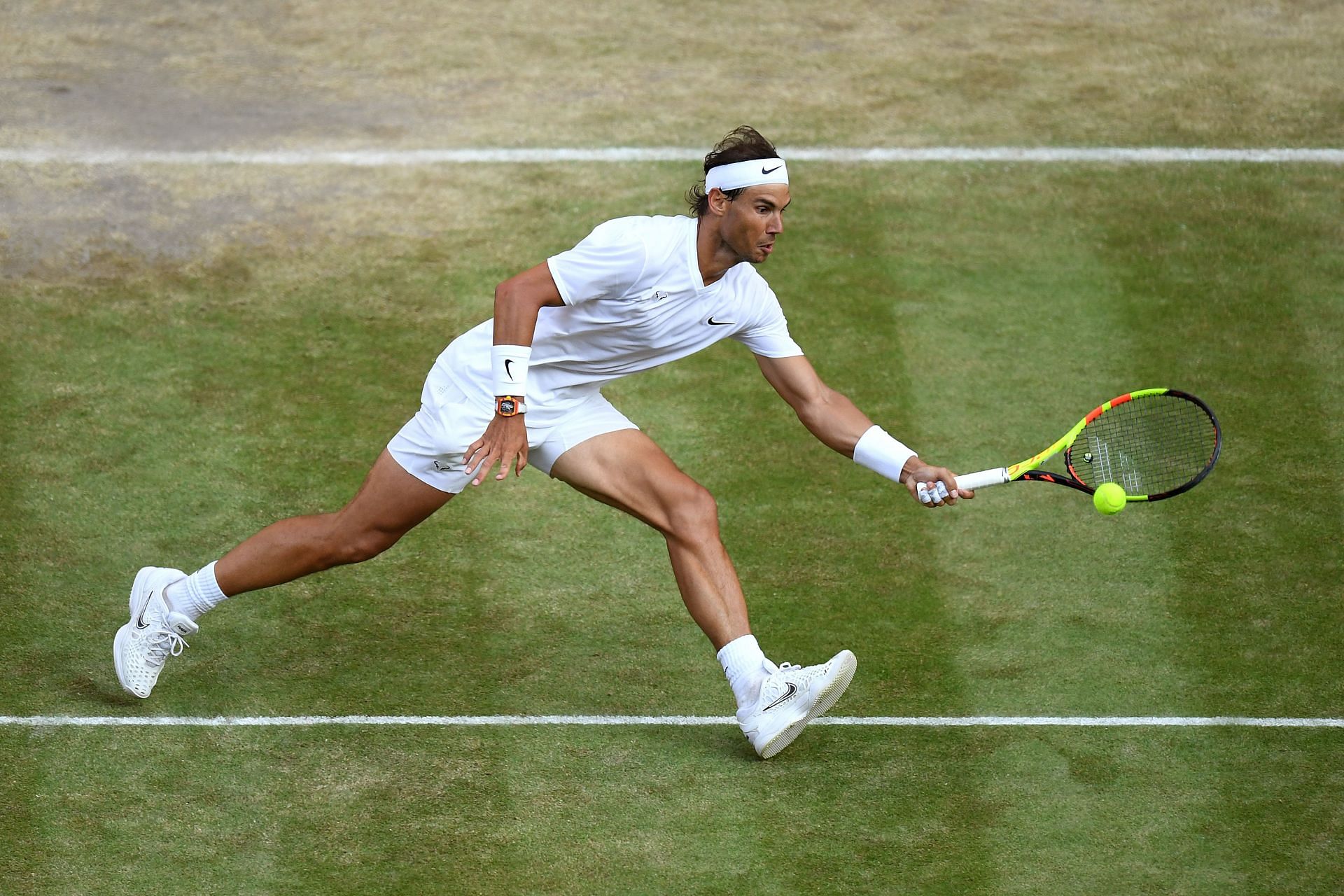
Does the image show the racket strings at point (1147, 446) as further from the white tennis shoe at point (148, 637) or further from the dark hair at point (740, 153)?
the white tennis shoe at point (148, 637)

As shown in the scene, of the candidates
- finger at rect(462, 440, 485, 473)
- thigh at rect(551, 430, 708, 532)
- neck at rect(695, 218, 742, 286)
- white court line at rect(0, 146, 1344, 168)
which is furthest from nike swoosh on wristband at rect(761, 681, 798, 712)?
white court line at rect(0, 146, 1344, 168)

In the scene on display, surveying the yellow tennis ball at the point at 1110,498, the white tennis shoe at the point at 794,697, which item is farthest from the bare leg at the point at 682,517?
the yellow tennis ball at the point at 1110,498

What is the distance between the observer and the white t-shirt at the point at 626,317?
5.82 metres

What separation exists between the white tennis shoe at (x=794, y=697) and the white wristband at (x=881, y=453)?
0.67 metres

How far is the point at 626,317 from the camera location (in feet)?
19.6

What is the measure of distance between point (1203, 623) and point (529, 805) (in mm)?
2763

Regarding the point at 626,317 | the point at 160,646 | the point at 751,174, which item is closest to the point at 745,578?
the point at 626,317

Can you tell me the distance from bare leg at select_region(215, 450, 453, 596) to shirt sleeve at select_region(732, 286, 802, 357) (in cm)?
120

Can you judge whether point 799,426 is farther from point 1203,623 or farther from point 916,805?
point 916,805

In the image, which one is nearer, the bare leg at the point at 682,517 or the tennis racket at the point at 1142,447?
the bare leg at the point at 682,517

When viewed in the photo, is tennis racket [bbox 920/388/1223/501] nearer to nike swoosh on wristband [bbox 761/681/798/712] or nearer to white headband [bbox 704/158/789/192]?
nike swoosh on wristband [bbox 761/681/798/712]

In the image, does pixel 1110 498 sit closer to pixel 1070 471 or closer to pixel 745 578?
pixel 1070 471

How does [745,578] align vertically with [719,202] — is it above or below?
below

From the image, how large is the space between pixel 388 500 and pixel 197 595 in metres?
0.83
